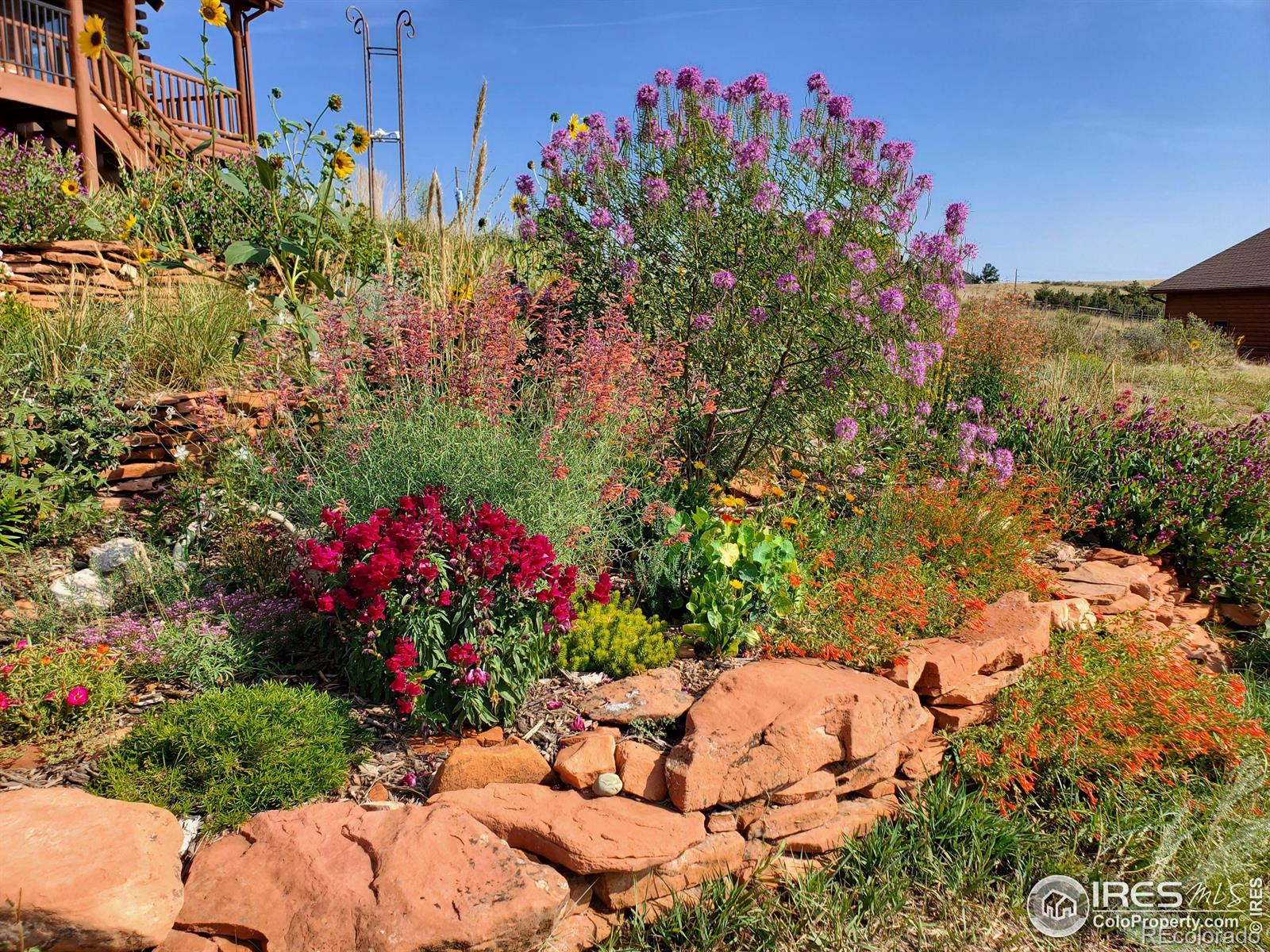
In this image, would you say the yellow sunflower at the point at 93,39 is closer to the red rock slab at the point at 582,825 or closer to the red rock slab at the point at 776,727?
the red rock slab at the point at 582,825

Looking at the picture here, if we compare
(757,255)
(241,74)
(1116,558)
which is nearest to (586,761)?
(757,255)

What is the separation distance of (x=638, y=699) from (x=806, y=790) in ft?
2.13

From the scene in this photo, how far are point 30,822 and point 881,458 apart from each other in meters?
4.54

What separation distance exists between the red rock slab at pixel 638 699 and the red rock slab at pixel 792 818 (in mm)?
448

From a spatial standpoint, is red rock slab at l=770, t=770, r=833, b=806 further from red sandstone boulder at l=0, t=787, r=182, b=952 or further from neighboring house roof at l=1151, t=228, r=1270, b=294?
neighboring house roof at l=1151, t=228, r=1270, b=294

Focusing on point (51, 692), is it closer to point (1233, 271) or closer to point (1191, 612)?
point (1191, 612)

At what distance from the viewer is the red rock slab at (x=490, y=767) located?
2457 mm

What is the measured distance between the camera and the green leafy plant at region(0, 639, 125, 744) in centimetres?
250

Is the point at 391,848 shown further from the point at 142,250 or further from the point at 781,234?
the point at 142,250

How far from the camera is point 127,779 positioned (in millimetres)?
2248

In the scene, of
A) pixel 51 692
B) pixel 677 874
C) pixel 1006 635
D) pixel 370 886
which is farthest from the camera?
pixel 1006 635

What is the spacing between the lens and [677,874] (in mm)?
2414

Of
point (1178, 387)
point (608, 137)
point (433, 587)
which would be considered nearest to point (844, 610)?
point (433, 587)

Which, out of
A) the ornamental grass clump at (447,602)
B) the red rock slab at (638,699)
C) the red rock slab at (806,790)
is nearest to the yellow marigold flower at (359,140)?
the ornamental grass clump at (447,602)
